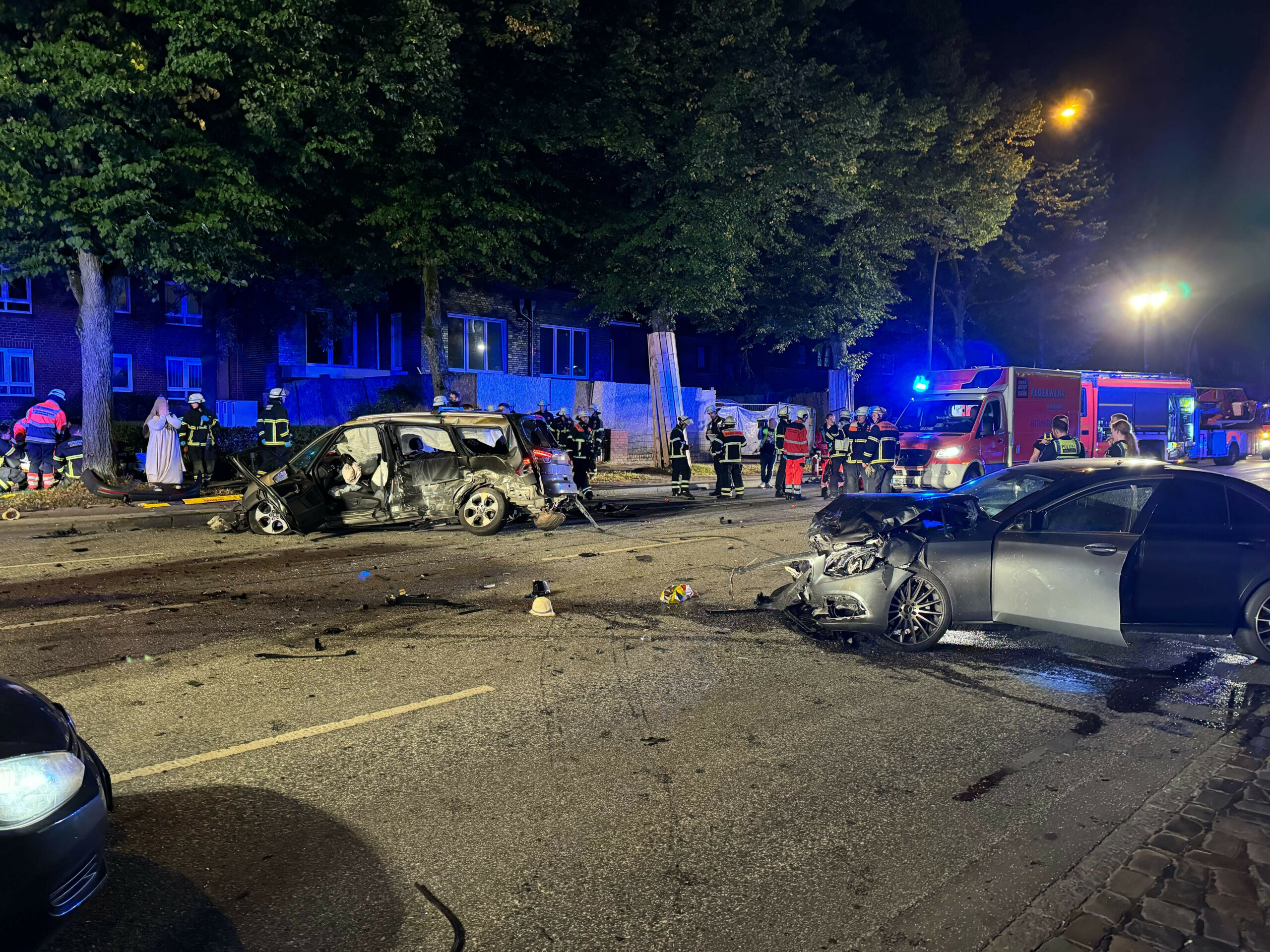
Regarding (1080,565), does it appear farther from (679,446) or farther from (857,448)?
(679,446)

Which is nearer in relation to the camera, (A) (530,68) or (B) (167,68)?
(B) (167,68)

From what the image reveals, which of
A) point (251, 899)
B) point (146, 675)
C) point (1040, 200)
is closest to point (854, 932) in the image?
point (251, 899)

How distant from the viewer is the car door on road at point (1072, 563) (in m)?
5.86

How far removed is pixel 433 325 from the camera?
2123cm

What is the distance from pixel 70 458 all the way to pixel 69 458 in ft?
0.05

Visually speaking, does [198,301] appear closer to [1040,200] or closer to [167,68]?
[167,68]

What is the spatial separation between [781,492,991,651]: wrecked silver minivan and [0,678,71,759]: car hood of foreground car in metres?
4.90

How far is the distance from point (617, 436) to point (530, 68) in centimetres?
1108

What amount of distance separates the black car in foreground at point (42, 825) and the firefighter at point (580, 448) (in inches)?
571

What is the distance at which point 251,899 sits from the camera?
3025mm

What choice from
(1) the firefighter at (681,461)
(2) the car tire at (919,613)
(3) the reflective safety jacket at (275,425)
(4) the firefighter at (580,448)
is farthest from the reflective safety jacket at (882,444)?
(3) the reflective safety jacket at (275,425)

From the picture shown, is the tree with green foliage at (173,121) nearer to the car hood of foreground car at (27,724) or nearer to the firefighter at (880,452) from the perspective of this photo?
the firefighter at (880,452)

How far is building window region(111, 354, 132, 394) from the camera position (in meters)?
29.2

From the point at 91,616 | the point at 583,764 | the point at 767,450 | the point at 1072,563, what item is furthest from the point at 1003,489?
the point at 767,450
